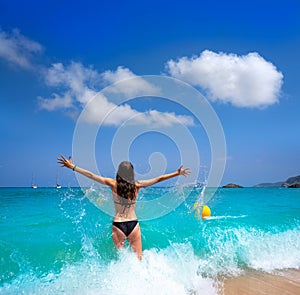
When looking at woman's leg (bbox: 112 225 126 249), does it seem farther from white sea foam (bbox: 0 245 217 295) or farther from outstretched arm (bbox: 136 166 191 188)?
outstretched arm (bbox: 136 166 191 188)

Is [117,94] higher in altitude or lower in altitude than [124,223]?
higher

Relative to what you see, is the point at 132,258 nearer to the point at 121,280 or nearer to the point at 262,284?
the point at 121,280

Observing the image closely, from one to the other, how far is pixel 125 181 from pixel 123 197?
0.31 m

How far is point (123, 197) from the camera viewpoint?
5062 mm

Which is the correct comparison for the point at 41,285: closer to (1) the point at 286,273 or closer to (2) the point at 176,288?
(2) the point at 176,288

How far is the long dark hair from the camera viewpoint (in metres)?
4.95

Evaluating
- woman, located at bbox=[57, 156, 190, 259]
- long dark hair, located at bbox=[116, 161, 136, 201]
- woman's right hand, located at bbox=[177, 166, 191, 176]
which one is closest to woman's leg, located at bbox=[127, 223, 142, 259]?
woman, located at bbox=[57, 156, 190, 259]

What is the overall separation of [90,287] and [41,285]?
3.02 ft

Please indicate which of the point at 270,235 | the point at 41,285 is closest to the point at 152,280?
the point at 41,285

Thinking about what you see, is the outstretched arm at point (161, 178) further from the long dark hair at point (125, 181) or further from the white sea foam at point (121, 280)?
the white sea foam at point (121, 280)

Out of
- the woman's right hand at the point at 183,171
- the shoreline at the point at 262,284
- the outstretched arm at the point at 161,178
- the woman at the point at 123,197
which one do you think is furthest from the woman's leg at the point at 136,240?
the shoreline at the point at 262,284

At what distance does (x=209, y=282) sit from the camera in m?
5.59

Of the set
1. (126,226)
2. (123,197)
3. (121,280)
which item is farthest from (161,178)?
(121,280)

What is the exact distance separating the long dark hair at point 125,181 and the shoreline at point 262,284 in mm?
2434
